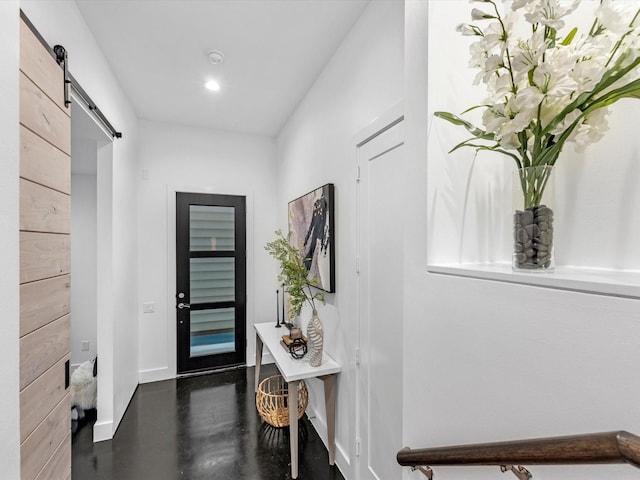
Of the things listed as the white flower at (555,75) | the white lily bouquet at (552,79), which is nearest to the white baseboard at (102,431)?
the white lily bouquet at (552,79)

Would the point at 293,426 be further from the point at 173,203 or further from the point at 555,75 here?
the point at 173,203

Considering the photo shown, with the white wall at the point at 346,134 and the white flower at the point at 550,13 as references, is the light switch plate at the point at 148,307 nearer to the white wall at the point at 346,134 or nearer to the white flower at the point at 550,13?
the white wall at the point at 346,134

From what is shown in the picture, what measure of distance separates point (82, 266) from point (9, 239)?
3714 mm

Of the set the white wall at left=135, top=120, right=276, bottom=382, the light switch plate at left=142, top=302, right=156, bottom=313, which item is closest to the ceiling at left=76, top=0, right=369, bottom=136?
the white wall at left=135, top=120, right=276, bottom=382

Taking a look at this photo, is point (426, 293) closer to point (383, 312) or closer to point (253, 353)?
point (383, 312)

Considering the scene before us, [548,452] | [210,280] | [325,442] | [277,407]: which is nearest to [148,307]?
[210,280]

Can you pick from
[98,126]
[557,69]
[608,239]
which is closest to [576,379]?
[608,239]

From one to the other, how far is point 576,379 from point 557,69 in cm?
66

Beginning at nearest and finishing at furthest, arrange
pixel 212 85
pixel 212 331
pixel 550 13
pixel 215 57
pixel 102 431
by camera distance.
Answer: pixel 550 13, pixel 215 57, pixel 102 431, pixel 212 85, pixel 212 331

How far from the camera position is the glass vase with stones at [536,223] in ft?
2.33

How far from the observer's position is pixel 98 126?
2.15 metres

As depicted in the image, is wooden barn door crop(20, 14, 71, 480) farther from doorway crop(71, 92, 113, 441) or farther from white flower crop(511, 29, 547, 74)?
white flower crop(511, 29, 547, 74)

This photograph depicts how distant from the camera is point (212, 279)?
371 cm

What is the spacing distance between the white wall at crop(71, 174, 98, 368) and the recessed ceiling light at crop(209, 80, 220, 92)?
2360mm
